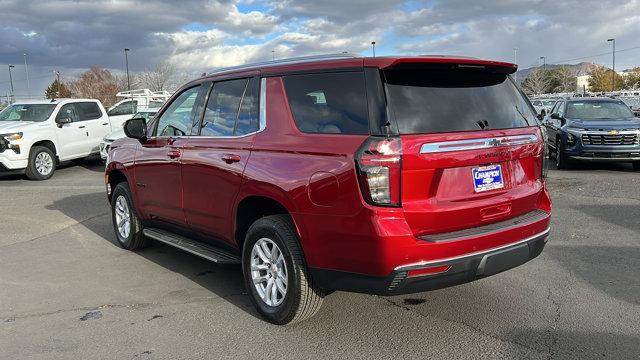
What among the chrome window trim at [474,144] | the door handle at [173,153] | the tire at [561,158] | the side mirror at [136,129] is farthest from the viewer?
Answer: the tire at [561,158]

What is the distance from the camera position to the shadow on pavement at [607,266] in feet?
15.4

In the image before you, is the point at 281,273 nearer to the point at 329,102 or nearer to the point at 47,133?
the point at 329,102

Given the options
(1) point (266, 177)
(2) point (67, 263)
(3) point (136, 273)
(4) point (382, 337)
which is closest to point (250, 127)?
(1) point (266, 177)

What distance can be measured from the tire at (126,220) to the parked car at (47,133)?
7554 millimetres

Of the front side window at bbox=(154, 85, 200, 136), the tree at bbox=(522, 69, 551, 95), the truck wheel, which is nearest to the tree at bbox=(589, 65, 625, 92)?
the tree at bbox=(522, 69, 551, 95)

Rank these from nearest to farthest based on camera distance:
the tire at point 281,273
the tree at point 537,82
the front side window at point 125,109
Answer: the tire at point 281,273
the front side window at point 125,109
the tree at point 537,82

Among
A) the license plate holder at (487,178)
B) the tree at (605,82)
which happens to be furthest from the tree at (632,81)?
the license plate holder at (487,178)

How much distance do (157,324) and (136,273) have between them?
57.7 inches

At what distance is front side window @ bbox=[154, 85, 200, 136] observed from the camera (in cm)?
521

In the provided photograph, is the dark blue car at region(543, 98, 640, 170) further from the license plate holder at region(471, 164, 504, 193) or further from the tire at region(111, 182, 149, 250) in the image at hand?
the tire at region(111, 182, 149, 250)

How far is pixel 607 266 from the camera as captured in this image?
5352mm

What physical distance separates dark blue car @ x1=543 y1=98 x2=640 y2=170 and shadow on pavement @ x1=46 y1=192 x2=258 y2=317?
7.93 meters

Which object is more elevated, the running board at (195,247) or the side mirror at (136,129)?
the side mirror at (136,129)

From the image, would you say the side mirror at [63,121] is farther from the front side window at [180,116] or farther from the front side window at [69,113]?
the front side window at [180,116]
